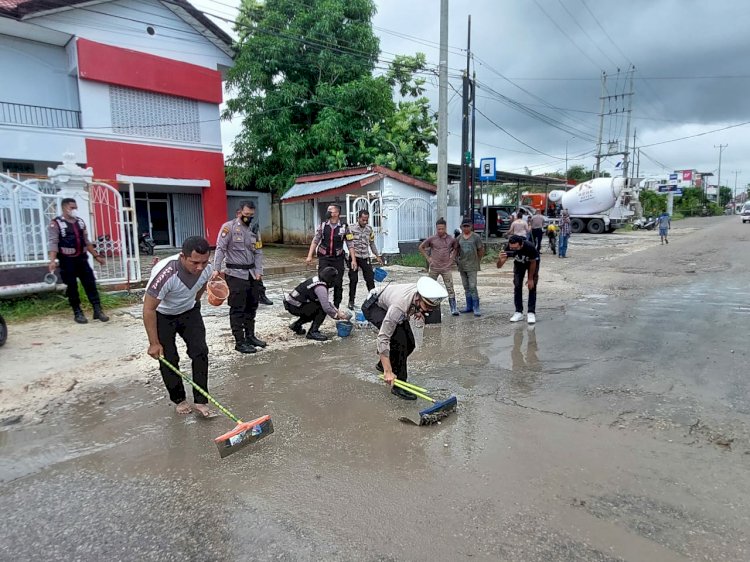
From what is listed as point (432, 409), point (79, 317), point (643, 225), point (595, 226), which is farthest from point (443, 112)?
point (643, 225)

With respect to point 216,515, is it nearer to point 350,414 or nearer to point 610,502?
point 350,414

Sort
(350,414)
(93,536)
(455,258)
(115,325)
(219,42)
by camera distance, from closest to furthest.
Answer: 1. (93,536)
2. (350,414)
3. (115,325)
4. (455,258)
5. (219,42)

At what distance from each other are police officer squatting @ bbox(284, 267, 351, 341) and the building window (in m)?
12.5

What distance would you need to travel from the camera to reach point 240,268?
5.81 m

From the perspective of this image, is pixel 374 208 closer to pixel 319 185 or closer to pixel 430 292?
pixel 319 185

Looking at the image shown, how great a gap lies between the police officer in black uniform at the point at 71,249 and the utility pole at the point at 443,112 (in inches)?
331

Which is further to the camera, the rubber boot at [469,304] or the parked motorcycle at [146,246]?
the parked motorcycle at [146,246]

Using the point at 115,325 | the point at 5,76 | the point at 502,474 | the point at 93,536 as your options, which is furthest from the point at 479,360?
the point at 5,76

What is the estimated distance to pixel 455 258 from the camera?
25.6 feet

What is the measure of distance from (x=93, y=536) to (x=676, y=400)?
14.3ft

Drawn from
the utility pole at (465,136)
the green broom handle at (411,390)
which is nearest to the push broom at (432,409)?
the green broom handle at (411,390)

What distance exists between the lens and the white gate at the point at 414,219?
15344mm

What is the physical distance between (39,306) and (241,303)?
4.02 meters

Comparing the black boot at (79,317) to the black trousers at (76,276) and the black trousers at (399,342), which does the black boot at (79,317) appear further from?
the black trousers at (399,342)
